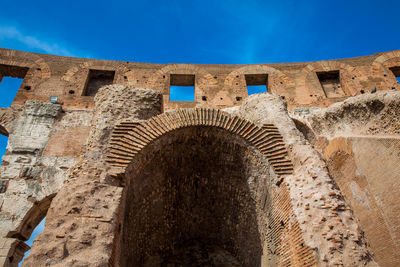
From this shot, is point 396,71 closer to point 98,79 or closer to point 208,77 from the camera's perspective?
point 208,77

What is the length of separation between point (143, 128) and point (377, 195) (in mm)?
4702

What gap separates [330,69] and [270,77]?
2.68m

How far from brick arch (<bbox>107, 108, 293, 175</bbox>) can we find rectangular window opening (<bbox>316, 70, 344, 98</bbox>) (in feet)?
27.1

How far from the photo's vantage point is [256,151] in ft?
13.4

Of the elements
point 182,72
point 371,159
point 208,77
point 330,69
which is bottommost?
point 371,159

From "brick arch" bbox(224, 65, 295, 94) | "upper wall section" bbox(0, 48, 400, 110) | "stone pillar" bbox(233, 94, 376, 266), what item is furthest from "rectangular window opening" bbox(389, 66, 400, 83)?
"stone pillar" bbox(233, 94, 376, 266)

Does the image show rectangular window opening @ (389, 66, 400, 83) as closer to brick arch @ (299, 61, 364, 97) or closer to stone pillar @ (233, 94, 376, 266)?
brick arch @ (299, 61, 364, 97)

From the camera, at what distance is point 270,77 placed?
1138 centimetres

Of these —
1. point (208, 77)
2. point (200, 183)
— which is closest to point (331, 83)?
point (208, 77)

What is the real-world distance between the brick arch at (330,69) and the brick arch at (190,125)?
7452 mm

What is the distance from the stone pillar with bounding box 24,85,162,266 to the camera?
8.48 feet

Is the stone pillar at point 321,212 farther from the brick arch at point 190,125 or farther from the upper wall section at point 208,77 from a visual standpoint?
the upper wall section at point 208,77

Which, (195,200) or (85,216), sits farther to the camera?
(195,200)

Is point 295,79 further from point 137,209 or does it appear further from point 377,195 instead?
point 137,209
